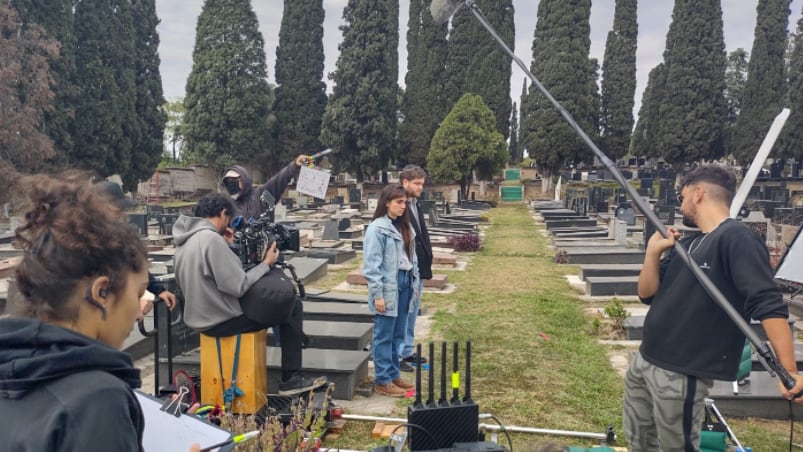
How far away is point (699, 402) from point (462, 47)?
37.6m

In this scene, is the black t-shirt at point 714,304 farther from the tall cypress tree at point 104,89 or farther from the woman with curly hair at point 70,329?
the tall cypress tree at point 104,89

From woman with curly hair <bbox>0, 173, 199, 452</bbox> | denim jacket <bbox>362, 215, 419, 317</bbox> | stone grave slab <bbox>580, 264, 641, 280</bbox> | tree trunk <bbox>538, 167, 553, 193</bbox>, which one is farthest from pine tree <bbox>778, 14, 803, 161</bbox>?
woman with curly hair <bbox>0, 173, 199, 452</bbox>

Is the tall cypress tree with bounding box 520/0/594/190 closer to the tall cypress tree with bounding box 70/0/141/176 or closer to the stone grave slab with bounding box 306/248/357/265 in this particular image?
the tall cypress tree with bounding box 70/0/141/176

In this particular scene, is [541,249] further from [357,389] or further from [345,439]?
[345,439]

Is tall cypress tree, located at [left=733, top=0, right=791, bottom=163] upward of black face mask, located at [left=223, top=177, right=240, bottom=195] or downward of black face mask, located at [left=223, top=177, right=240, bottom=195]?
upward

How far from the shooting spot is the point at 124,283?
1.38 meters

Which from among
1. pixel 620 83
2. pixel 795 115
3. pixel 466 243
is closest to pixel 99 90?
pixel 466 243

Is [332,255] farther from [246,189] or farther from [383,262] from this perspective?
[383,262]

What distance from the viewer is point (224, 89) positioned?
37250 millimetres

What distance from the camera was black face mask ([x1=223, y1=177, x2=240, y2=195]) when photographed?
5.63 m

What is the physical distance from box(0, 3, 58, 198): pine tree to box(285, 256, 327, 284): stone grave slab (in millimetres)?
13645

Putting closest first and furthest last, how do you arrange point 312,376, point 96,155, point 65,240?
1. point 65,240
2. point 312,376
3. point 96,155

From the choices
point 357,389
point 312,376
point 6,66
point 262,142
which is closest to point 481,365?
point 357,389

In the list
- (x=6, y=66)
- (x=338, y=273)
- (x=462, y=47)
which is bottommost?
(x=338, y=273)
